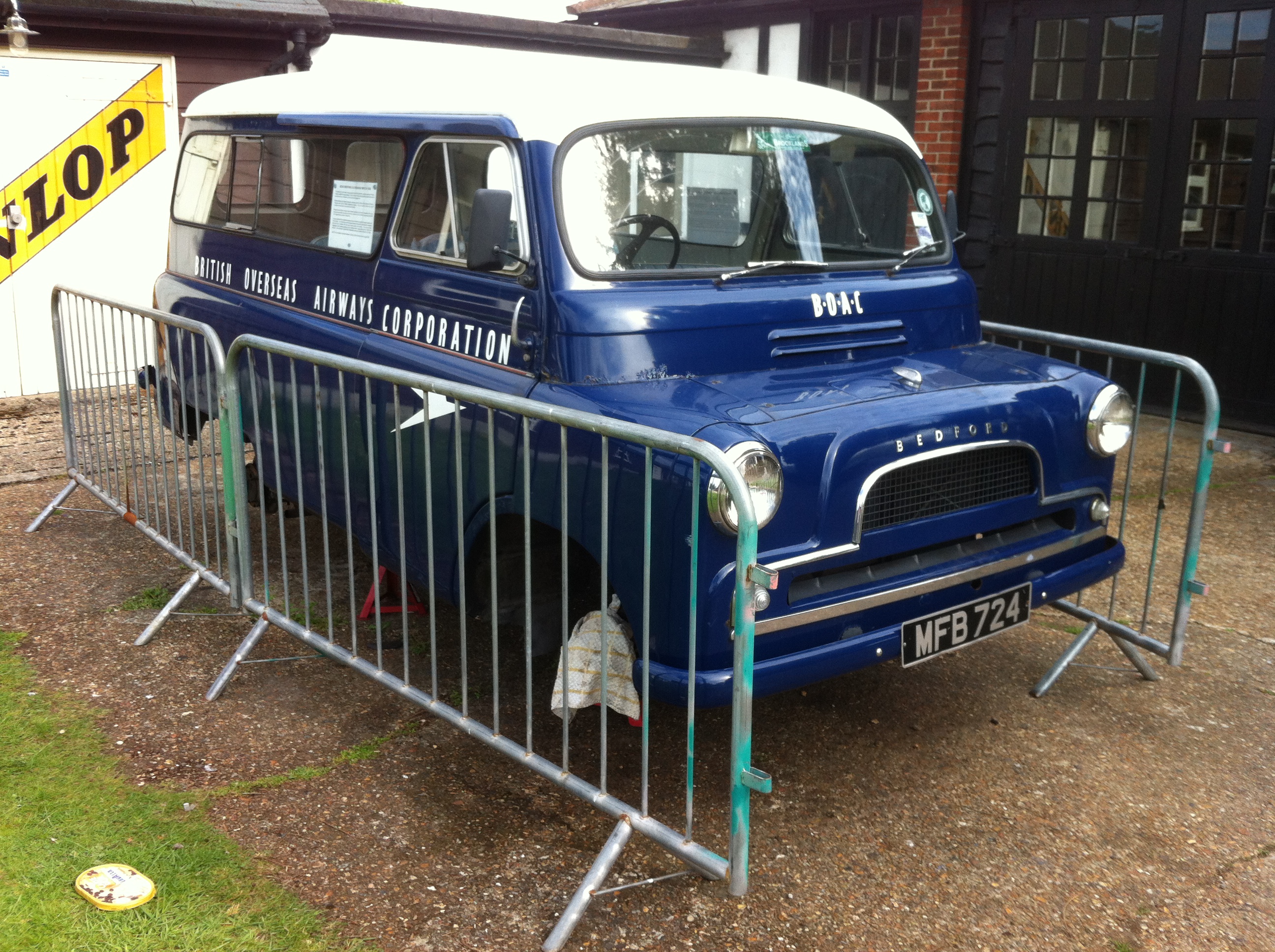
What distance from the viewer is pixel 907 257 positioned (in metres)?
4.61

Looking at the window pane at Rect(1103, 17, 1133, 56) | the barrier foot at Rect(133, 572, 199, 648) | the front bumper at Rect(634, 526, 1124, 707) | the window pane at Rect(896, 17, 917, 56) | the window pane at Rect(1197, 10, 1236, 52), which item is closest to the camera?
the front bumper at Rect(634, 526, 1124, 707)

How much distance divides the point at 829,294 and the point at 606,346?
3.13 feet

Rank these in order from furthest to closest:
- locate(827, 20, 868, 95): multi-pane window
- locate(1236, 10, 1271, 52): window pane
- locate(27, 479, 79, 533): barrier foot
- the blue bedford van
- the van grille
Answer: locate(827, 20, 868, 95): multi-pane window < locate(1236, 10, 1271, 52): window pane < locate(27, 479, 79, 533): barrier foot < the van grille < the blue bedford van

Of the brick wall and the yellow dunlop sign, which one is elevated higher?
the brick wall

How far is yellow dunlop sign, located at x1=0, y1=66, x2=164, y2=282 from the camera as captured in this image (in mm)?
9422

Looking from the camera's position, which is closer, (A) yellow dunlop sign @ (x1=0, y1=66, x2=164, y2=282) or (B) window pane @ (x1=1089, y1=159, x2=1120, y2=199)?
(A) yellow dunlop sign @ (x1=0, y1=66, x2=164, y2=282)

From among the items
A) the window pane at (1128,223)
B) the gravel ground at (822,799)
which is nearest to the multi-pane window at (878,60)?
the window pane at (1128,223)

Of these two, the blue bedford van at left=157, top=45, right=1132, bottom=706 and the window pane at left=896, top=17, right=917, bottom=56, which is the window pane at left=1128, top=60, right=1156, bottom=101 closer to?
the window pane at left=896, top=17, right=917, bottom=56

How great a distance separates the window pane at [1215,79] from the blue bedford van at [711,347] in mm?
5207

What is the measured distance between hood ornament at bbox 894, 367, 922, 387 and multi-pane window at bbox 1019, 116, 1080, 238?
6.78m

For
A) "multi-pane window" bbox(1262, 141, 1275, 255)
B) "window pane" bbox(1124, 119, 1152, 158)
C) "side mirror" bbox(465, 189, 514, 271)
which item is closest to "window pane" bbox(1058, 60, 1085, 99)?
"window pane" bbox(1124, 119, 1152, 158)

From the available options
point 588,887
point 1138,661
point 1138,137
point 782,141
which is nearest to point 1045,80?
point 1138,137

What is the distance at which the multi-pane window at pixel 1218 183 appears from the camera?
8.81m

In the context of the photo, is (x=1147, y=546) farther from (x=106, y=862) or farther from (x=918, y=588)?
→ (x=106, y=862)
